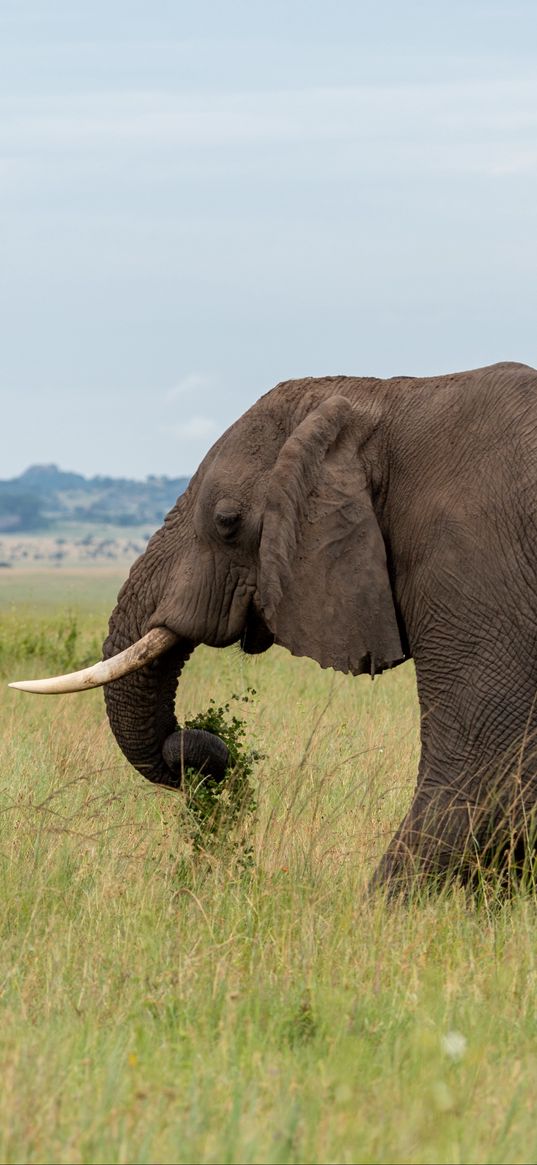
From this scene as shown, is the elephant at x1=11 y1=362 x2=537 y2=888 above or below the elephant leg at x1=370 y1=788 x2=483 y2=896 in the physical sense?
above

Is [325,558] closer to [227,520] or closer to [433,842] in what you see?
[227,520]

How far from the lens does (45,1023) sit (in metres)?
5.16

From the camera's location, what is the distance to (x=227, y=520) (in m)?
6.75

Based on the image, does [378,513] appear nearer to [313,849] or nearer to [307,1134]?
[313,849]

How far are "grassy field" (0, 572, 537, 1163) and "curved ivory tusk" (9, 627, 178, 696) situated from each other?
689 mm

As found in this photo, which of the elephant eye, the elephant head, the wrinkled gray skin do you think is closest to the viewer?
the wrinkled gray skin

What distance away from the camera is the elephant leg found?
648cm

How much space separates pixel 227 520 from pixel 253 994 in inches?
81.0

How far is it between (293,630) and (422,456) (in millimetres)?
857

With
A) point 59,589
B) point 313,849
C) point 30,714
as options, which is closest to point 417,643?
point 313,849

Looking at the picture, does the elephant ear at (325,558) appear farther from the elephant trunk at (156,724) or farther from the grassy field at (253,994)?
the grassy field at (253,994)

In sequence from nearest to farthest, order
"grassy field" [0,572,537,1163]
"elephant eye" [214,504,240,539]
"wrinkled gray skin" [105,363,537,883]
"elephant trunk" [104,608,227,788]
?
"grassy field" [0,572,537,1163] → "wrinkled gray skin" [105,363,537,883] → "elephant eye" [214,504,240,539] → "elephant trunk" [104,608,227,788]

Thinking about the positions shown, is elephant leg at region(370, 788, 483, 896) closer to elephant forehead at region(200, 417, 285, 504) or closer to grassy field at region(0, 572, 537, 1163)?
grassy field at region(0, 572, 537, 1163)

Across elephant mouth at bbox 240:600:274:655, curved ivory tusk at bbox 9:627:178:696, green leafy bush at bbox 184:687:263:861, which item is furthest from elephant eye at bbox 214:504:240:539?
green leafy bush at bbox 184:687:263:861
